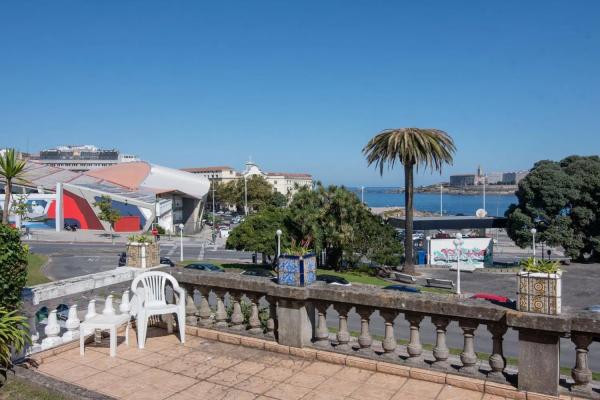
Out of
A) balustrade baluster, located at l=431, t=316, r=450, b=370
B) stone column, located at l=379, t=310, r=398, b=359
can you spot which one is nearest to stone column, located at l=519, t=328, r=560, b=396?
balustrade baluster, located at l=431, t=316, r=450, b=370

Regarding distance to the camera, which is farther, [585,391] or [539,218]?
[539,218]

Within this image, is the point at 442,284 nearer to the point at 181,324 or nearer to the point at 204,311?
the point at 204,311

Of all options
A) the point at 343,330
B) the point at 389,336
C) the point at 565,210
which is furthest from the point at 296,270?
the point at 565,210

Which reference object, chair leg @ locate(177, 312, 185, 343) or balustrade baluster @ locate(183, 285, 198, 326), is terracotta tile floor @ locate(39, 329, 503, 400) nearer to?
chair leg @ locate(177, 312, 185, 343)

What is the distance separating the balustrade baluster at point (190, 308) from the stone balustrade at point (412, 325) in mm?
15

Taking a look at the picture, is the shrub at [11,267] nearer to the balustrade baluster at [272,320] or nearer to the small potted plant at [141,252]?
the small potted plant at [141,252]

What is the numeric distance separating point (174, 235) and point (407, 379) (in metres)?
66.4

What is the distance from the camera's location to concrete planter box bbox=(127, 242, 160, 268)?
7293mm

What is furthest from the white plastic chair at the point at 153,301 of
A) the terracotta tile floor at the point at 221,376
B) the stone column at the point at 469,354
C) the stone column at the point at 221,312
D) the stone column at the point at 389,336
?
the stone column at the point at 469,354

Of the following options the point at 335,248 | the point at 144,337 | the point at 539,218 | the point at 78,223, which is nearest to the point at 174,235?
the point at 78,223

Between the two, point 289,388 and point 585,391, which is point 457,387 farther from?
point 289,388

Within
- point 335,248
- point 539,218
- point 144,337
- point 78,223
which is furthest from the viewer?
point 78,223

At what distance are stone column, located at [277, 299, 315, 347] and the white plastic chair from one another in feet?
4.74

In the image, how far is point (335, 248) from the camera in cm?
3781
